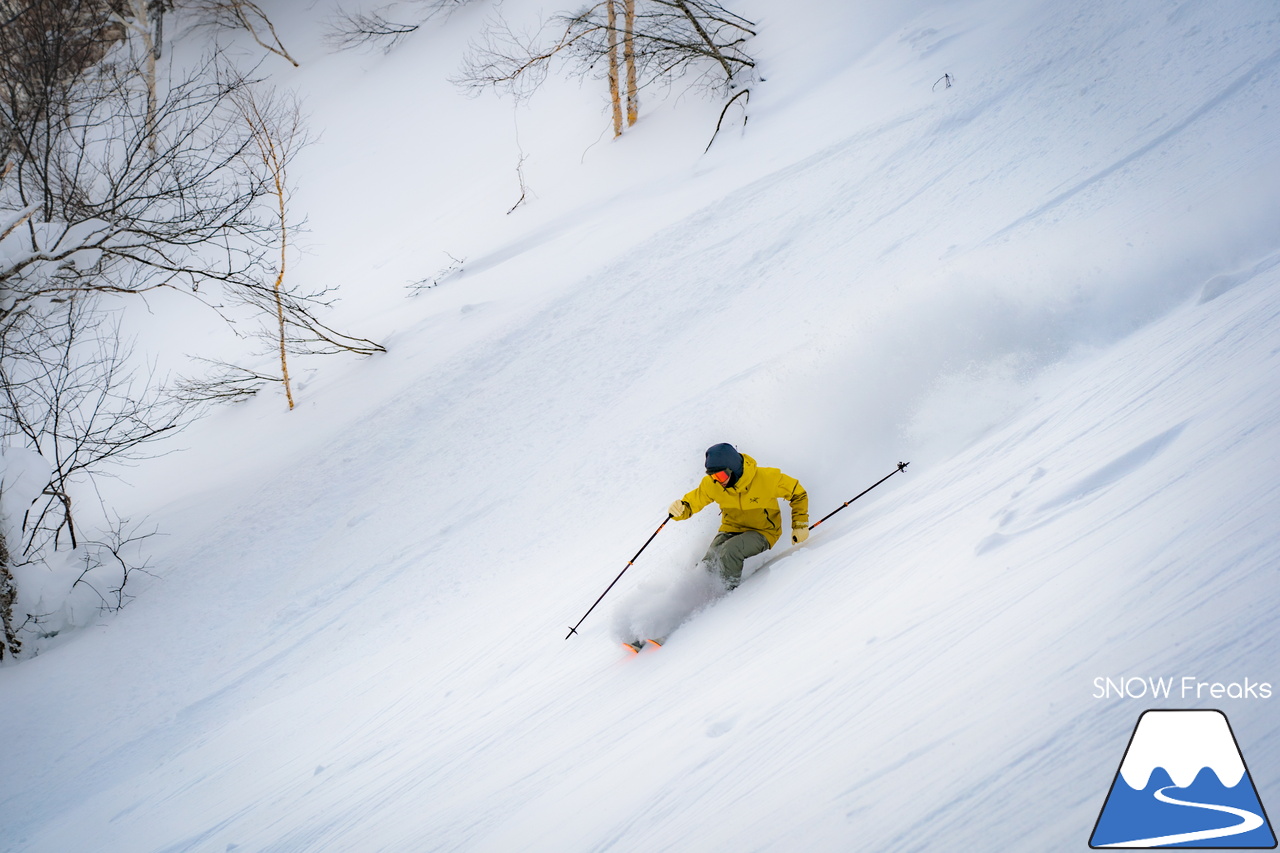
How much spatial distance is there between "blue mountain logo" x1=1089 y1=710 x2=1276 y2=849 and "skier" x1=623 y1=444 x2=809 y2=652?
2320mm

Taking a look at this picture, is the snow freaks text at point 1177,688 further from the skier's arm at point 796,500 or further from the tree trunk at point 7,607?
the tree trunk at point 7,607

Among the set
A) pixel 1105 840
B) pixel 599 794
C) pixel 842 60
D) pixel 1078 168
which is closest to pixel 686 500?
pixel 599 794

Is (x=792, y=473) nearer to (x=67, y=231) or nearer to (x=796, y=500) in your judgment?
(x=796, y=500)

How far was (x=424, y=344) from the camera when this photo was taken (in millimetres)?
8547

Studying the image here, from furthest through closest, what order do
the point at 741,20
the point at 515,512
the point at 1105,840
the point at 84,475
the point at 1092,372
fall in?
the point at 741,20 < the point at 84,475 < the point at 515,512 < the point at 1092,372 < the point at 1105,840

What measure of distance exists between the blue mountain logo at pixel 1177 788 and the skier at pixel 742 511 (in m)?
2.32

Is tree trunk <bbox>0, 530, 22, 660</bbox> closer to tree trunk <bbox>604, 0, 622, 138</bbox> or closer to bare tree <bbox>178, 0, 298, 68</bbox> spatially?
tree trunk <bbox>604, 0, 622, 138</bbox>

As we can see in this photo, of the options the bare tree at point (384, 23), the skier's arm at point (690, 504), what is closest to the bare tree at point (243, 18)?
the bare tree at point (384, 23)

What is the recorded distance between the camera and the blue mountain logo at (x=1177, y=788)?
218 centimetres

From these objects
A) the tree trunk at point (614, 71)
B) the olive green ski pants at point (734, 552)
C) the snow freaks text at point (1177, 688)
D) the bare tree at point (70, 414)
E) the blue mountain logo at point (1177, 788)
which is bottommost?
the blue mountain logo at point (1177, 788)

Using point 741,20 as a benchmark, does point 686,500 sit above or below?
below

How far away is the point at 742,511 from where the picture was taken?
4.59 metres

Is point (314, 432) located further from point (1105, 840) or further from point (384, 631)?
point (1105, 840)

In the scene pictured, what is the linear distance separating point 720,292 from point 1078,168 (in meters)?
3.55
